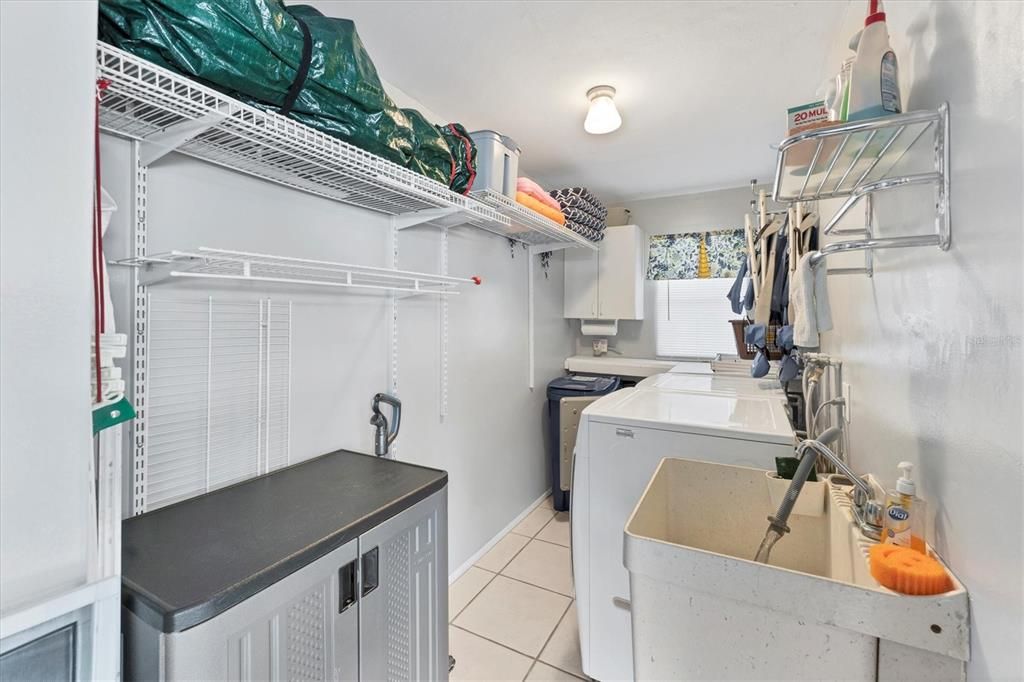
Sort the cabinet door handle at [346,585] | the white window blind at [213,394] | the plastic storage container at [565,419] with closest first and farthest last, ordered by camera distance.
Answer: the cabinet door handle at [346,585]
the white window blind at [213,394]
the plastic storage container at [565,419]

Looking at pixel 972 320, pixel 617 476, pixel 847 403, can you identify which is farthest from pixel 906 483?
pixel 617 476

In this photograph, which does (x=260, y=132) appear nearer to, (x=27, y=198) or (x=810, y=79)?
(x=27, y=198)

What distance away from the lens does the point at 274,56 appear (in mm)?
1045

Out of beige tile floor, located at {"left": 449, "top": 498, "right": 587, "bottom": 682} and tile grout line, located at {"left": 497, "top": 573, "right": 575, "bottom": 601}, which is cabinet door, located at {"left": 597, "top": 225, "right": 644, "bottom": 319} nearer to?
beige tile floor, located at {"left": 449, "top": 498, "right": 587, "bottom": 682}

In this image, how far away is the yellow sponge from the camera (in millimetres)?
647

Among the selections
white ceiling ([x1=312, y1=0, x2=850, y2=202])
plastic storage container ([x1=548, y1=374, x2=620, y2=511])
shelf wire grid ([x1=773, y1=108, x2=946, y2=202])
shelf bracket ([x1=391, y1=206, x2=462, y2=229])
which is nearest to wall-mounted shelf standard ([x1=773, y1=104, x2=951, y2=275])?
shelf wire grid ([x1=773, y1=108, x2=946, y2=202])

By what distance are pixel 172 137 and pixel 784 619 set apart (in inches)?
63.9

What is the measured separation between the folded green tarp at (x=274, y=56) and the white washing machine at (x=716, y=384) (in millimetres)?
1812

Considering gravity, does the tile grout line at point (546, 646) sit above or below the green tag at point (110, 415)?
below

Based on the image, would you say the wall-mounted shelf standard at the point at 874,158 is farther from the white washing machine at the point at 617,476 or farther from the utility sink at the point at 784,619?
the white washing machine at the point at 617,476

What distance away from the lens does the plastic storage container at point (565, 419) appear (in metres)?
3.28

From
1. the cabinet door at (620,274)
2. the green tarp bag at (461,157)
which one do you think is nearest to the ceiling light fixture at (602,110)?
the green tarp bag at (461,157)

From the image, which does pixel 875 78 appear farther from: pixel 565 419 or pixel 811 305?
pixel 565 419

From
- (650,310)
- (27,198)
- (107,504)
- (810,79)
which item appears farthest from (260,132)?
(650,310)
